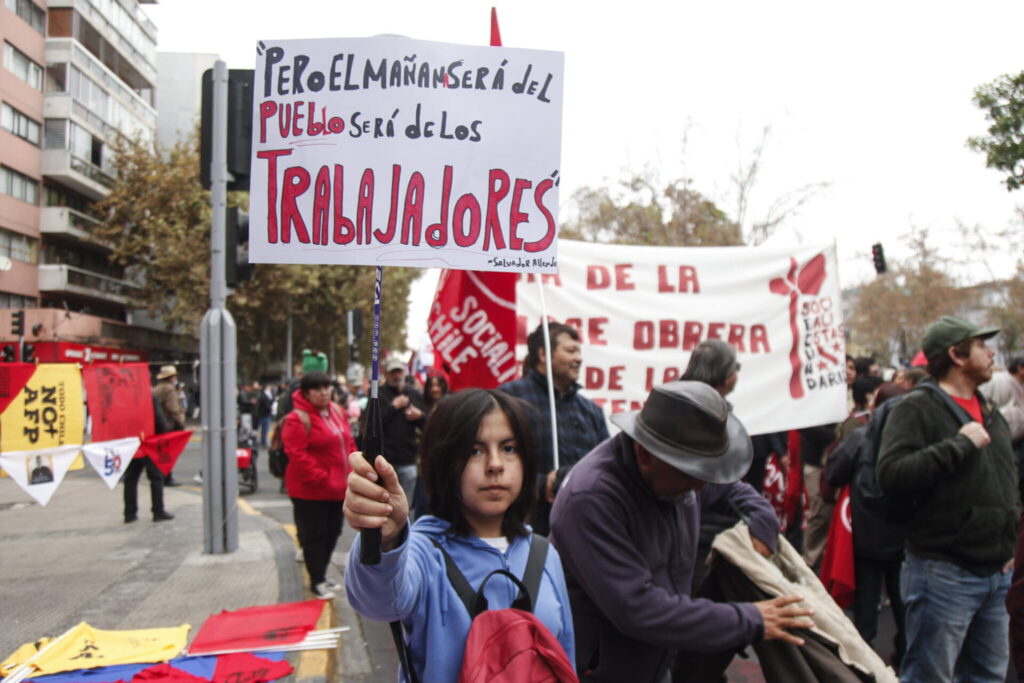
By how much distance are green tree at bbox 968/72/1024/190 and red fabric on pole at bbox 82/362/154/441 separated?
9194 millimetres

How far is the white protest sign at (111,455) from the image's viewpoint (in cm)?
698

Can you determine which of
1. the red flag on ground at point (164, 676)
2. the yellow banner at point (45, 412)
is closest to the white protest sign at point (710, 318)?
the red flag on ground at point (164, 676)

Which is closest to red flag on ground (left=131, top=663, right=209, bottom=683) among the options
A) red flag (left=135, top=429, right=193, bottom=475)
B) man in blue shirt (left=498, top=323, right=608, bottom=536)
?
man in blue shirt (left=498, top=323, right=608, bottom=536)

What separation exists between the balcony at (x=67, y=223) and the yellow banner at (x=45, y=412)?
2754 cm

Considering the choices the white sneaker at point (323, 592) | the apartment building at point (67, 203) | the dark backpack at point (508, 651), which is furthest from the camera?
the apartment building at point (67, 203)

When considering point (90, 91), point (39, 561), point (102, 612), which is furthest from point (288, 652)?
point (90, 91)

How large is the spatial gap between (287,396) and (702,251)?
213 inches

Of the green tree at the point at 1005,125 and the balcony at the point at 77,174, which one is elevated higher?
the balcony at the point at 77,174

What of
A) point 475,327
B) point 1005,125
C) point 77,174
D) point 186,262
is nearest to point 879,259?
point 1005,125

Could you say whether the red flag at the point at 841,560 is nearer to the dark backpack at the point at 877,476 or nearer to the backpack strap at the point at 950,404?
the dark backpack at the point at 877,476

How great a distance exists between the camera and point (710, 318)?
568 centimetres

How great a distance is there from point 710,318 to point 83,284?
33.9 metres

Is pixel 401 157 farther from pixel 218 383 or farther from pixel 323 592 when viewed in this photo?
pixel 218 383

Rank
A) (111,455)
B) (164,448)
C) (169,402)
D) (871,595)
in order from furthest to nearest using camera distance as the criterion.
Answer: (169,402), (164,448), (111,455), (871,595)
